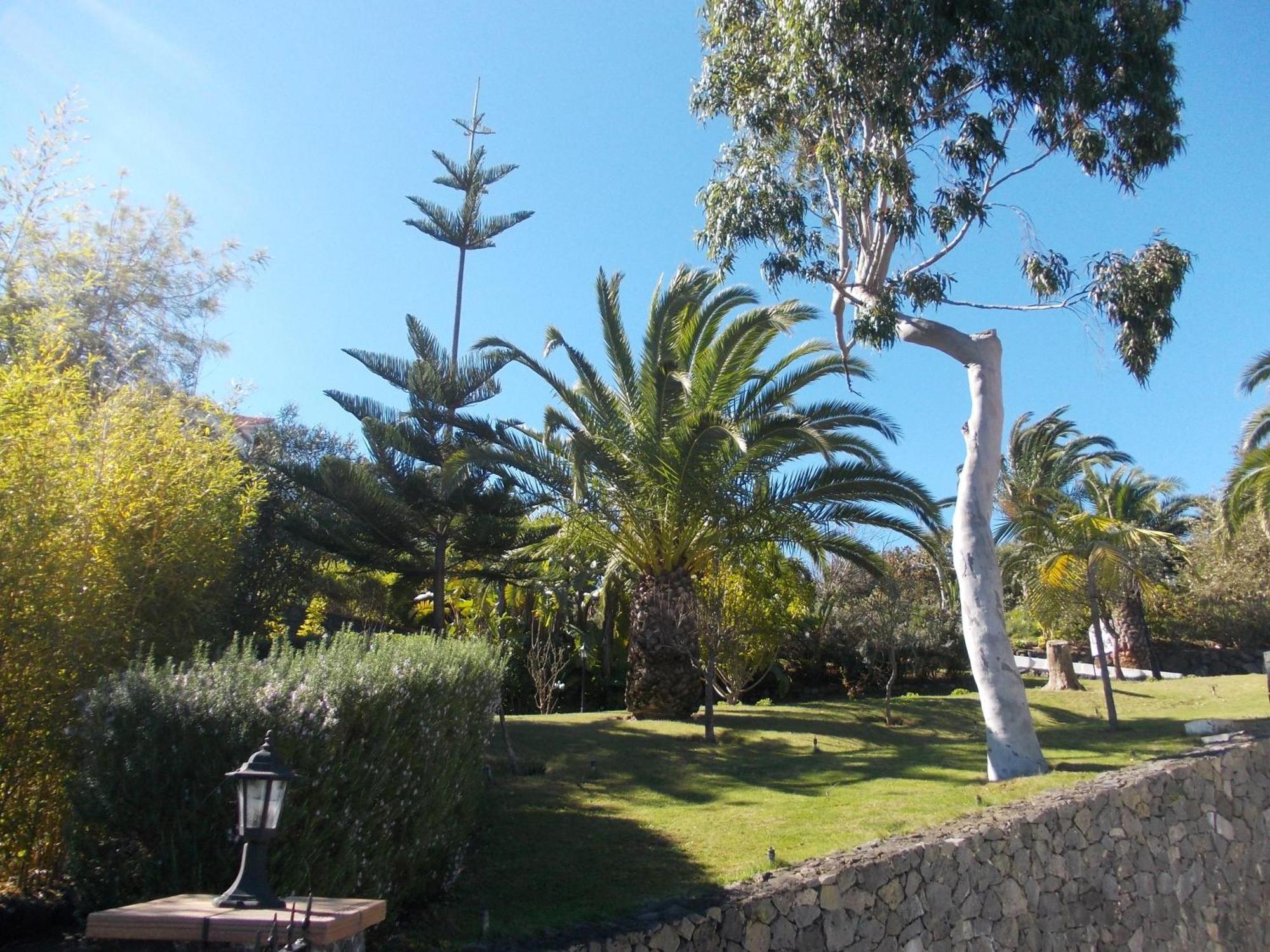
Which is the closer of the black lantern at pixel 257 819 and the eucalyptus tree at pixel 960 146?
the black lantern at pixel 257 819

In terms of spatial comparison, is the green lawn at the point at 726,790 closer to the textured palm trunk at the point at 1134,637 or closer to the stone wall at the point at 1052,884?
the stone wall at the point at 1052,884

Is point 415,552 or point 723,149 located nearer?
point 723,149

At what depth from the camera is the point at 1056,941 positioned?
7.70m

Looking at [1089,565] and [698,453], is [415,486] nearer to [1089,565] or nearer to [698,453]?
[698,453]

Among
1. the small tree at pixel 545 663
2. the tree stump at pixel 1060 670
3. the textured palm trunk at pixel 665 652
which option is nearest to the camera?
the textured palm trunk at pixel 665 652

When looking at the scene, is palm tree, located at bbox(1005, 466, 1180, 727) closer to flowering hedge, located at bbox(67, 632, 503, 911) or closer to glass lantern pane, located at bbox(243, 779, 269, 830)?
flowering hedge, located at bbox(67, 632, 503, 911)

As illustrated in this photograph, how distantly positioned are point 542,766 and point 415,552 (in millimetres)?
5232

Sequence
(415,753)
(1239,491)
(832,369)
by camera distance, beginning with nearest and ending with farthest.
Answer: (415,753), (832,369), (1239,491)

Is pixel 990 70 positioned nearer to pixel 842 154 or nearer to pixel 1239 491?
pixel 842 154

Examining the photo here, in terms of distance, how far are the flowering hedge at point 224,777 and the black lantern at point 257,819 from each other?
3.62 feet

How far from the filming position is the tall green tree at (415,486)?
13703 mm

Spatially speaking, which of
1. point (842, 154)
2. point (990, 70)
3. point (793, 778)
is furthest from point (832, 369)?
point (793, 778)

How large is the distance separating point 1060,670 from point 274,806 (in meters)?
16.6

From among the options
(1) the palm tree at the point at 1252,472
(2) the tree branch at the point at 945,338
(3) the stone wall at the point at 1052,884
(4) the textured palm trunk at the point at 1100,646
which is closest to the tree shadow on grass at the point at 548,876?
(3) the stone wall at the point at 1052,884
